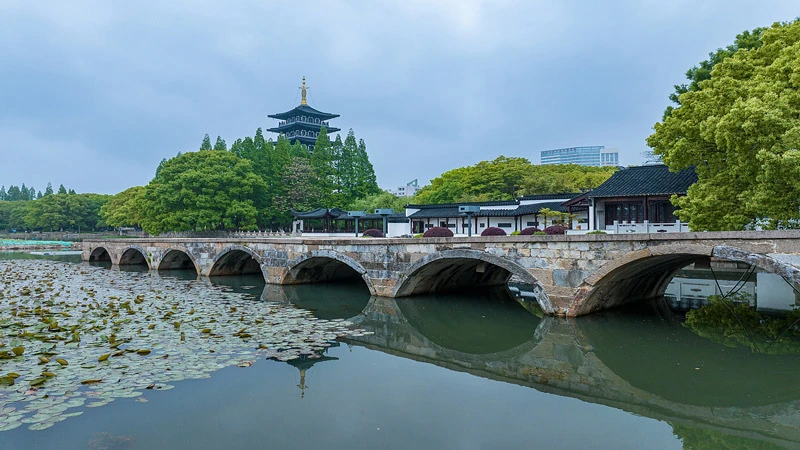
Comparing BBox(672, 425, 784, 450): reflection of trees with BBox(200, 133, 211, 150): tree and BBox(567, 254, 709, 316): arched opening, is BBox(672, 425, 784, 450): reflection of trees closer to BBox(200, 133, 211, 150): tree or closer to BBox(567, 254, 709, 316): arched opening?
BBox(567, 254, 709, 316): arched opening

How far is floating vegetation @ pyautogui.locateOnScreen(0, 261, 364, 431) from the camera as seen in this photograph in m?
7.48

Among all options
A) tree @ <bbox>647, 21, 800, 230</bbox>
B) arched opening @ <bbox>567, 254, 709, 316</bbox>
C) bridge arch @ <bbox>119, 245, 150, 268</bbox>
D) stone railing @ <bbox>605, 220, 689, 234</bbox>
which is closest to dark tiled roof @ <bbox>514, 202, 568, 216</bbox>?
stone railing @ <bbox>605, 220, 689, 234</bbox>

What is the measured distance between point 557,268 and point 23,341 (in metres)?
12.6

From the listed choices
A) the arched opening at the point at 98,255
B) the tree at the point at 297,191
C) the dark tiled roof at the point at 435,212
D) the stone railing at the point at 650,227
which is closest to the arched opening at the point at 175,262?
the arched opening at the point at 98,255

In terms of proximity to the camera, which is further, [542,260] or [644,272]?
[644,272]

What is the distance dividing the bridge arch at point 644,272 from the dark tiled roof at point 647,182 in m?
8.99

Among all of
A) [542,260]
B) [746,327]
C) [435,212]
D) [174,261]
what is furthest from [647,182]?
[174,261]

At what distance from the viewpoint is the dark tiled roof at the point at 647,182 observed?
78.3 ft

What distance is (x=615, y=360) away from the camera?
33.0ft

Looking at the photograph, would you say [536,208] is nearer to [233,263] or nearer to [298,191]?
[233,263]

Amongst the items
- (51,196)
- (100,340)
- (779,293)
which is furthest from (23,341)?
(51,196)

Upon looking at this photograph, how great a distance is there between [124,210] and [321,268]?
179ft

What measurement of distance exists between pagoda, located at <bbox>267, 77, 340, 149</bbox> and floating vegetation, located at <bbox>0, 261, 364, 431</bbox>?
61391 mm

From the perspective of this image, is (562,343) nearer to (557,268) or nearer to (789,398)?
(557,268)
